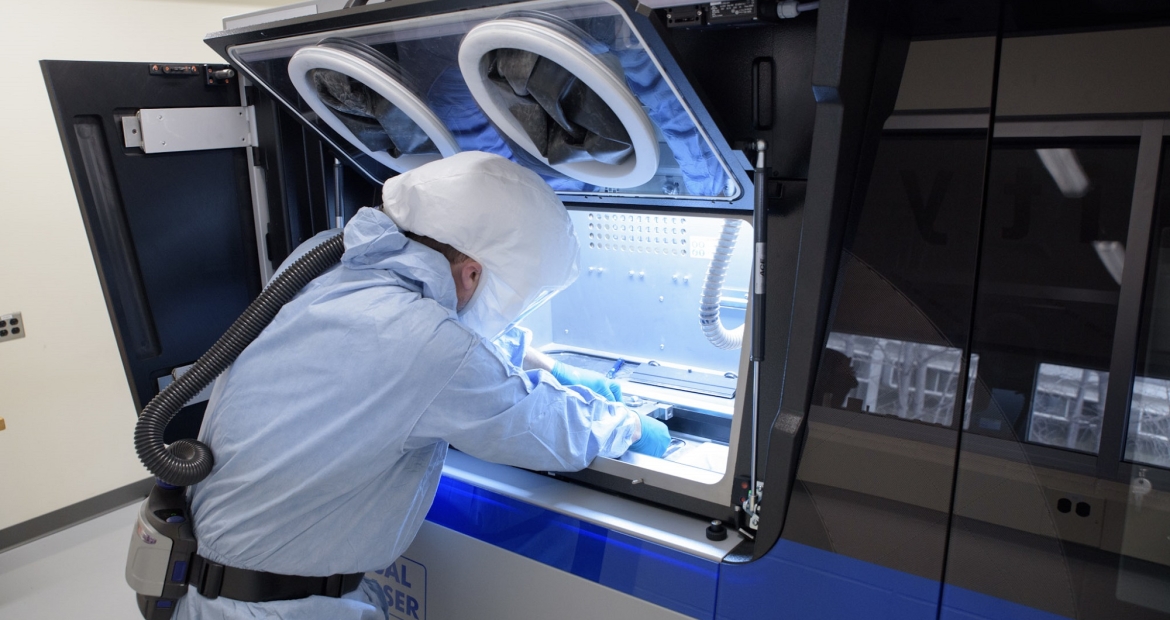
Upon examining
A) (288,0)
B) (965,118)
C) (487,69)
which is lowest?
(965,118)

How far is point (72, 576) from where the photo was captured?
3143 mm

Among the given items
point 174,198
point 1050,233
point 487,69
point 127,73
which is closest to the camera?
point 1050,233

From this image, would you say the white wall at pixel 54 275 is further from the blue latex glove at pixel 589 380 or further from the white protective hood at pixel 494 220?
the blue latex glove at pixel 589 380

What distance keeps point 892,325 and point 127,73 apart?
1908mm

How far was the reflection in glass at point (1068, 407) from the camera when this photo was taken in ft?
3.42

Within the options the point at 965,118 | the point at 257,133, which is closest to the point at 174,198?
the point at 257,133

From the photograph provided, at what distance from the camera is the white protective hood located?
4.82 ft

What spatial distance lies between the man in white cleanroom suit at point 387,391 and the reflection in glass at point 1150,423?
94cm

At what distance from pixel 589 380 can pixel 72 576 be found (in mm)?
2617

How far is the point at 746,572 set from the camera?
139 centimetres

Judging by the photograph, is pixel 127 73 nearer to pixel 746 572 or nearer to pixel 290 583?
pixel 290 583

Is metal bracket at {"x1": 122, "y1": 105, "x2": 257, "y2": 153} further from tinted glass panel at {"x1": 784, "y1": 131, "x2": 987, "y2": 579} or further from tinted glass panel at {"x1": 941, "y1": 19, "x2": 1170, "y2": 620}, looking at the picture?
tinted glass panel at {"x1": 941, "y1": 19, "x2": 1170, "y2": 620}

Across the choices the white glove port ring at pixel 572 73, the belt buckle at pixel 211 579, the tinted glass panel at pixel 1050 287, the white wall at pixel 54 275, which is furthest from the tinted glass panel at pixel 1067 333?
the white wall at pixel 54 275

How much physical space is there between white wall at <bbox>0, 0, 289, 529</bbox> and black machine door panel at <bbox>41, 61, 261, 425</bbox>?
1.60m
